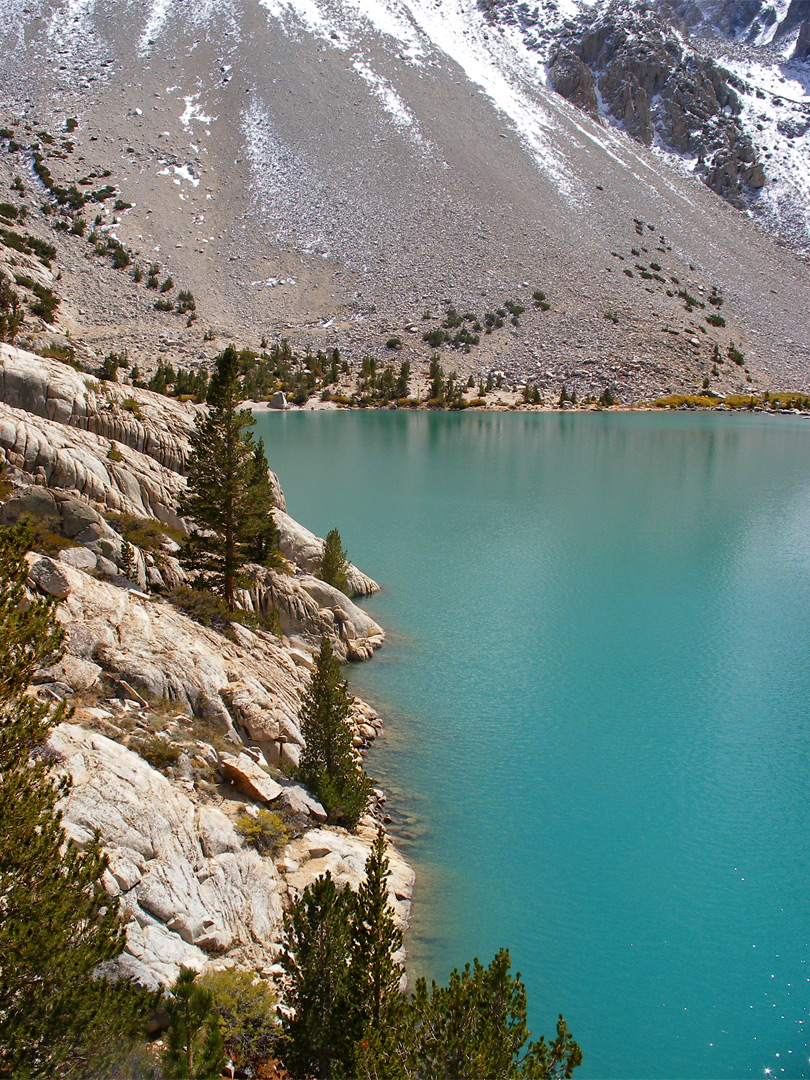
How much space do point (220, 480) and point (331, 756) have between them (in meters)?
8.47

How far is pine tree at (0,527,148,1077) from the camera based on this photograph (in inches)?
276

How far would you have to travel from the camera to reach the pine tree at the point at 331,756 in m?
15.5

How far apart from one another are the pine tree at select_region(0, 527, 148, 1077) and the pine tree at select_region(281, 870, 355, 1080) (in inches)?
75.1

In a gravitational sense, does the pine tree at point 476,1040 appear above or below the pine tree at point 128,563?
below

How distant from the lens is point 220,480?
20.6 metres

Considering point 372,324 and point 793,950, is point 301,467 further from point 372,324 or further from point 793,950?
point 372,324

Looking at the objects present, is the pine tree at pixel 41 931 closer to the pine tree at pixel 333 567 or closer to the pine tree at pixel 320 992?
the pine tree at pixel 320 992

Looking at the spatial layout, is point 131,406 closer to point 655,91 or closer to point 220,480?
point 220,480

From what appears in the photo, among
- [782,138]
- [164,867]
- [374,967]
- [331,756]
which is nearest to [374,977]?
[374,967]

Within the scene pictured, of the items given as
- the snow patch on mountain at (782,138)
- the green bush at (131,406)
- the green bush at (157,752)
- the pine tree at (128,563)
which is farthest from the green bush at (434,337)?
the green bush at (157,752)

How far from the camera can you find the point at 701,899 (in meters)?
15.2

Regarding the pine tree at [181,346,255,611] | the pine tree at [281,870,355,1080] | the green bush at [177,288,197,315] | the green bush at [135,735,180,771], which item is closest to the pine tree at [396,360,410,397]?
the green bush at [177,288,197,315]

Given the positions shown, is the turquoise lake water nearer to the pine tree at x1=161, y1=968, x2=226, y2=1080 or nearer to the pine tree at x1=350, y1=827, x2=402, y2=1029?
the pine tree at x1=350, y1=827, x2=402, y2=1029

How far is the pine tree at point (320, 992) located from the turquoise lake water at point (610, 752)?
4487 millimetres
